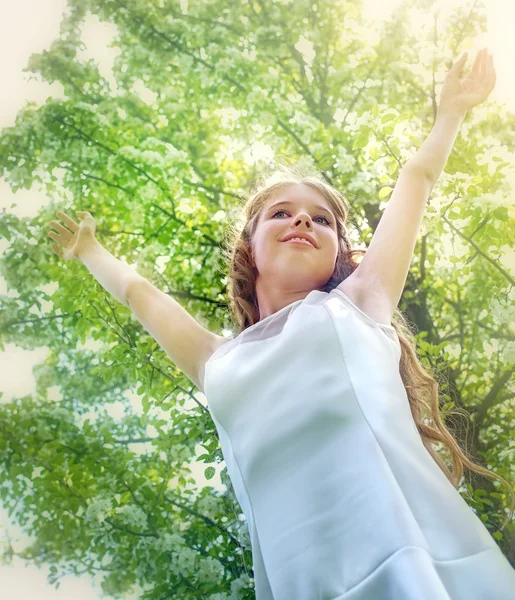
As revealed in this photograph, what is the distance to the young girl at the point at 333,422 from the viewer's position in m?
0.67

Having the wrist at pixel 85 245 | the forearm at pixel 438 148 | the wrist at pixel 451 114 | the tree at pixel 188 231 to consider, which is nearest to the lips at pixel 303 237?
the forearm at pixel 438 148

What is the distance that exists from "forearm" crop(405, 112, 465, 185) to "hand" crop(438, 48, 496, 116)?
0.03 meters

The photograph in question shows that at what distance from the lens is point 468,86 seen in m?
1.20

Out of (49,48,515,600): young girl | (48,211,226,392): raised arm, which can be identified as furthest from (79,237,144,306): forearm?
(49,48,515,600): young girl

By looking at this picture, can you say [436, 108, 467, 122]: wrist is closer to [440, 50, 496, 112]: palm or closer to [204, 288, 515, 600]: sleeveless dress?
Answer: [440, 50, 496, 112]: palm

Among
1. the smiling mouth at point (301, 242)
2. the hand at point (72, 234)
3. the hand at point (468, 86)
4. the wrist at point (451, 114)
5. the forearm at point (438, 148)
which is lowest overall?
the smiling mouth at point (301, 242)

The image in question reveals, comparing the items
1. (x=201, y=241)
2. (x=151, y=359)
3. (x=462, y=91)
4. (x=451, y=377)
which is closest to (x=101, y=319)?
(x=151, y=359)

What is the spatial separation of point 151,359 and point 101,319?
0.27 metres

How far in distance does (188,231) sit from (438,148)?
1.22 metres

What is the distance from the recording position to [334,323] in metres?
0.90

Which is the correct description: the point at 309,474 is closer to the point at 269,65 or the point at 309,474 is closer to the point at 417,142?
the point at 417,142

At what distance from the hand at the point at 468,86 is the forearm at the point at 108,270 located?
0.83 metres

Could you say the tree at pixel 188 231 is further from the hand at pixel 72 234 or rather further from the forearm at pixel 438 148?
the forearm at pixel 438 148

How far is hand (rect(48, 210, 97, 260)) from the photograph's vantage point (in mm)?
1549
